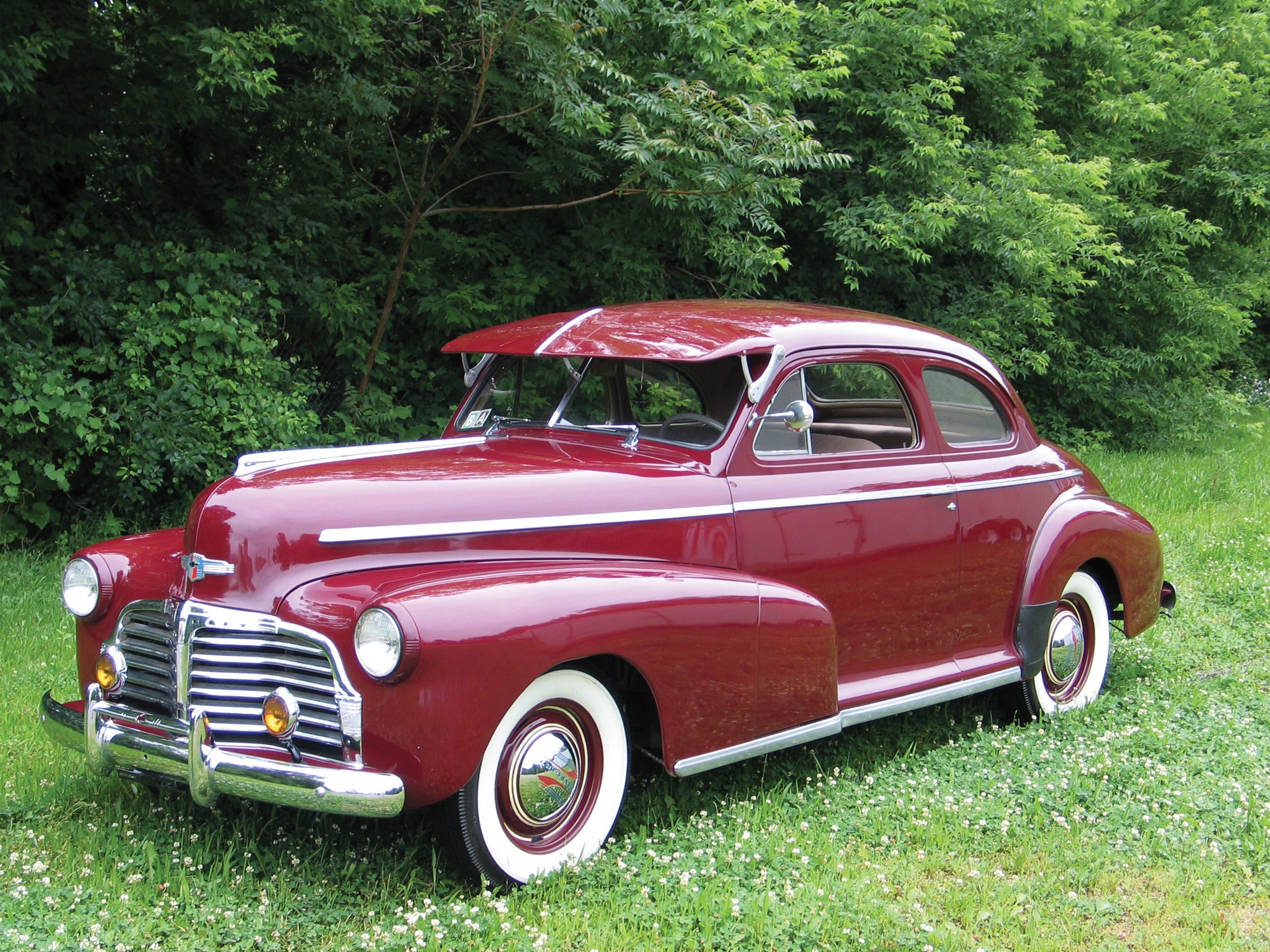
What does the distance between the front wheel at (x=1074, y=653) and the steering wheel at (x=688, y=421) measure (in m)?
1.90

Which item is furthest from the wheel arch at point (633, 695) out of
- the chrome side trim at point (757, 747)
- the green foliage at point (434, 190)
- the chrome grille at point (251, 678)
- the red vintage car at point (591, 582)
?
the green foliage at point (434, 190)

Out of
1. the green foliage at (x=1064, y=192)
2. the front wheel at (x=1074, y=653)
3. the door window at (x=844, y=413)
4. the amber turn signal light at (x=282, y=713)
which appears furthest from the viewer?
the green foliage at (x=1064, y=192)

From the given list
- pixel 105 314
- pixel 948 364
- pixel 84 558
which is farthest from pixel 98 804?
pixel 105 314

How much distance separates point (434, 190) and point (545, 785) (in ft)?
21.8

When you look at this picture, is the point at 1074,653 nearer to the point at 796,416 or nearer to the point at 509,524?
the point at 796,416

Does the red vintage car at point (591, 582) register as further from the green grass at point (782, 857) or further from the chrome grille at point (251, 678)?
the green grass at point (782, 857)

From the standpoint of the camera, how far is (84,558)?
3658mm

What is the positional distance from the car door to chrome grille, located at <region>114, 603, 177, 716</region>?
1831 mm

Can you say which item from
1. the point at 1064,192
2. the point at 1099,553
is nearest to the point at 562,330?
the point at 1099,553

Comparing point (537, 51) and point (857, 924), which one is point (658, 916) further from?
point (537, 51)

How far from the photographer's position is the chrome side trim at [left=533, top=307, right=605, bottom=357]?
4.25 m

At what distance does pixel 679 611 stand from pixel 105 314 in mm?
5306

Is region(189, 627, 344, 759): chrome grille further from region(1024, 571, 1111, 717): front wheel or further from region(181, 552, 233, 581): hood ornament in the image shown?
region(1024, 571, 1111, 717): front wheel

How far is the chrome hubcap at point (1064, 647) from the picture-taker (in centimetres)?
506
